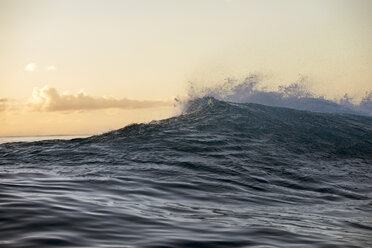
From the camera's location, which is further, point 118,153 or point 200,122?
point 200,122

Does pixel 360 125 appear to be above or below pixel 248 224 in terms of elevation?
above

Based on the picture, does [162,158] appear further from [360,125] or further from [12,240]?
[360,125]

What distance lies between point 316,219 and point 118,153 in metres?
8.73

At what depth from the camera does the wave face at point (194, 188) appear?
5.70m

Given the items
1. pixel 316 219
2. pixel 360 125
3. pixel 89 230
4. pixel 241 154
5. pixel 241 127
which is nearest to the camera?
pixel 89 230

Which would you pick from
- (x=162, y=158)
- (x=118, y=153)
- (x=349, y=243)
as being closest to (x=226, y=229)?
(x=349, y=243)

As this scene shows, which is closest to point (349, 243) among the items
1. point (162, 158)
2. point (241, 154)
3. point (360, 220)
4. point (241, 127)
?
point (360, 220)

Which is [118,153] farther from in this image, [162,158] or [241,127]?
[241,127]

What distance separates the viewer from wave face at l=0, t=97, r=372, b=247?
5695 mm

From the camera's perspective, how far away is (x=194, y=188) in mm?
9875

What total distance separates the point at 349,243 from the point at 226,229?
1.88m

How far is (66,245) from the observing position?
4.77 m

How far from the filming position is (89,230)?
5.55m

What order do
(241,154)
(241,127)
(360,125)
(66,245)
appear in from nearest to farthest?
(66,245) < (241,154) < (241,127) < (360,125)
